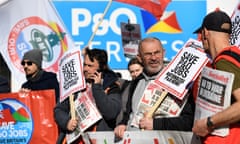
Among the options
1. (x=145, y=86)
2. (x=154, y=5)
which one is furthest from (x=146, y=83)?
(x=154, y=5)

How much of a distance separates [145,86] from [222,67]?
1293mm

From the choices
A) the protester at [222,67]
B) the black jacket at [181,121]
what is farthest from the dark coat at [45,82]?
the protester at [222,67]

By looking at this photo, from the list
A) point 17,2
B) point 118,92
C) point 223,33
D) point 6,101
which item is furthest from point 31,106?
point 223,33

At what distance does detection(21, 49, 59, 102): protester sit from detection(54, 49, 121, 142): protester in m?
A: 1.17

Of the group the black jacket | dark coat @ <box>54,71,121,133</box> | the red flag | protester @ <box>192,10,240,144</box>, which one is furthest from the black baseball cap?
the red flag

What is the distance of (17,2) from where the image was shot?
376 inches

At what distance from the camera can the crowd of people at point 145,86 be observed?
14.5 ft

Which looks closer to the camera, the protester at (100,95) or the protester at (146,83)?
the protester at (146,83)

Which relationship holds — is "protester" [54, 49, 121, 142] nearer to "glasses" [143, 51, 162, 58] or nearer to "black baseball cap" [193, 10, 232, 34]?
"glasses" [143, 51, 162, 58]

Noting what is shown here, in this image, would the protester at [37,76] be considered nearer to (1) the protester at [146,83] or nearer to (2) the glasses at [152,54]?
(1) the protester at [146,83]

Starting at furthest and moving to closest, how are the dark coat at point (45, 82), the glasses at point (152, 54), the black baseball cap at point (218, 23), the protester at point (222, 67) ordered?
the dark coat at point (45, 82), the glasses at point (152, 54), the black baseball cap at point (218, 23), the protester at point (222, 67)

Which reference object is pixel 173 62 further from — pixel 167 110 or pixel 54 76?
pixel 54 76

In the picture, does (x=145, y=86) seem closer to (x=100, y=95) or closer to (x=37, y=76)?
(x=100, y=95)

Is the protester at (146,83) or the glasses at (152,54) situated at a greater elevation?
the glasses at (152,54)
